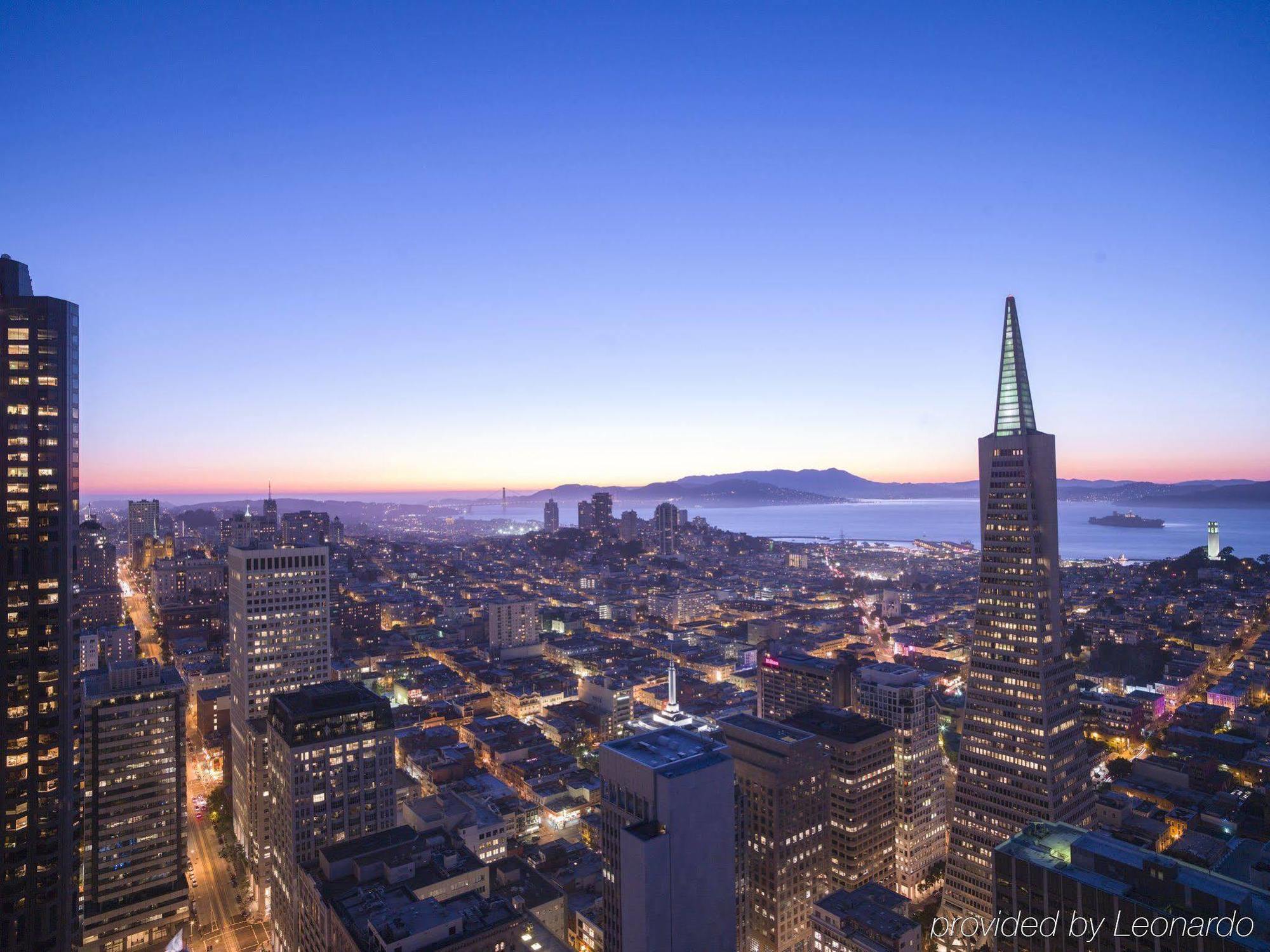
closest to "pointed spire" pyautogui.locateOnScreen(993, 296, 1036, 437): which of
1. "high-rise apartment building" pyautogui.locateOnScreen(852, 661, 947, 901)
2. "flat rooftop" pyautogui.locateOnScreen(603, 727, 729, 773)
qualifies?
"high-rise apartment building" pyautogui.locateOnScreen(852, 661, 947, 901)

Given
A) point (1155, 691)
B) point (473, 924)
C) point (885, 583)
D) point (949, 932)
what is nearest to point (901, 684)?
point (949, 932)

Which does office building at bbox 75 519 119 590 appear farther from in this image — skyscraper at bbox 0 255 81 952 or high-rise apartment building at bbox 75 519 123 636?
skyscraper at bbox 0 255 81 952

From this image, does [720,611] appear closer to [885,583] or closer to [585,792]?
[885,583]

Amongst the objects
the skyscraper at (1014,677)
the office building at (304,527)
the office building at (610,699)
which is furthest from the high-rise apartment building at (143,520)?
the skyscraper at (1014,677)

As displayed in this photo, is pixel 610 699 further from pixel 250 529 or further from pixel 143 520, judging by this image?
pixel 143 520

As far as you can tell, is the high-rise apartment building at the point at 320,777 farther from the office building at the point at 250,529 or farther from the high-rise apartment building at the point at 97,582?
the office building at the point at 250,529

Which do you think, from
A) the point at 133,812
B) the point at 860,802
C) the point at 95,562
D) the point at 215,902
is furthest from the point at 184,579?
the point at 860,802
